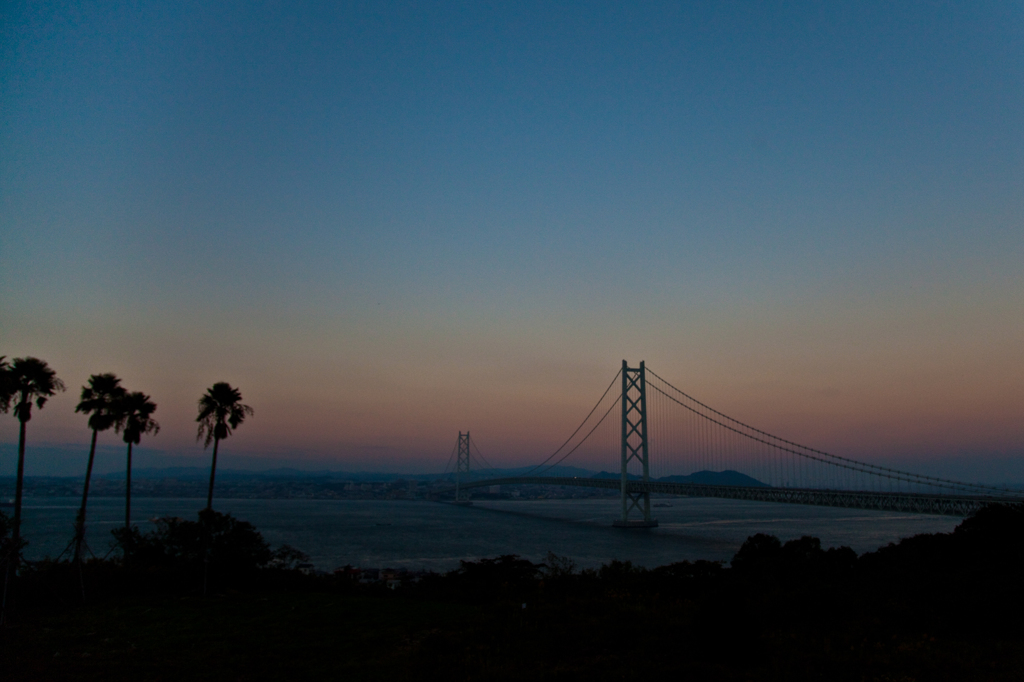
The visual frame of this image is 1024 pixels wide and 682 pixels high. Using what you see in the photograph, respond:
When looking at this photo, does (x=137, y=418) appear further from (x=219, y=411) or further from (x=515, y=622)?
(x=515, y=622)

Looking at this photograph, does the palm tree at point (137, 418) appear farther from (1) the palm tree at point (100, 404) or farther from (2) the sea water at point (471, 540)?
(2) the sea water at point (471, 540)

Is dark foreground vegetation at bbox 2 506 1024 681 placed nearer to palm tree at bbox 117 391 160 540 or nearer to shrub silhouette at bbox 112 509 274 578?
shrub silhouette at bbox 112 509 274 578

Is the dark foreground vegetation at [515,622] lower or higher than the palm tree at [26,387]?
lower

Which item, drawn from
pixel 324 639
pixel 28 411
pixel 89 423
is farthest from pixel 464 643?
pixel 89 423

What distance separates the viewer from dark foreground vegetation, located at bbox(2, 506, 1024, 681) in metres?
8.88

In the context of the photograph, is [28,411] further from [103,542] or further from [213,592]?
[103,542]

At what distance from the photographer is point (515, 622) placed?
11938 millimetres

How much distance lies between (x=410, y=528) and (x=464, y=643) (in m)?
61.5

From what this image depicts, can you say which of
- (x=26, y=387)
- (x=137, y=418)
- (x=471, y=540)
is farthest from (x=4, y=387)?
(x=471, y=540)

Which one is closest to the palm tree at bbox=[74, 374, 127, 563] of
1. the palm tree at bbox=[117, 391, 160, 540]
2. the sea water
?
the palm tree at bbox=[117, 391, 160, 540]

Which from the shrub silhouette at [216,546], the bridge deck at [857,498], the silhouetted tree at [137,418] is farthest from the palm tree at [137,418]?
the bridge deck at [857,498]

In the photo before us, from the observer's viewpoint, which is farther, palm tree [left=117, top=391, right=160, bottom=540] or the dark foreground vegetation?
palm tree [left=117, top=391, right=160, bottom=540]

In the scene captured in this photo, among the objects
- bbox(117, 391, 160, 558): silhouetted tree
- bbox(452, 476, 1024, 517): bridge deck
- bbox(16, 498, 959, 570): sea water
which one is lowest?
bbox(16, 498, 959, 570): sea water

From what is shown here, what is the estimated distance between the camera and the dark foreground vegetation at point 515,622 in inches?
349
